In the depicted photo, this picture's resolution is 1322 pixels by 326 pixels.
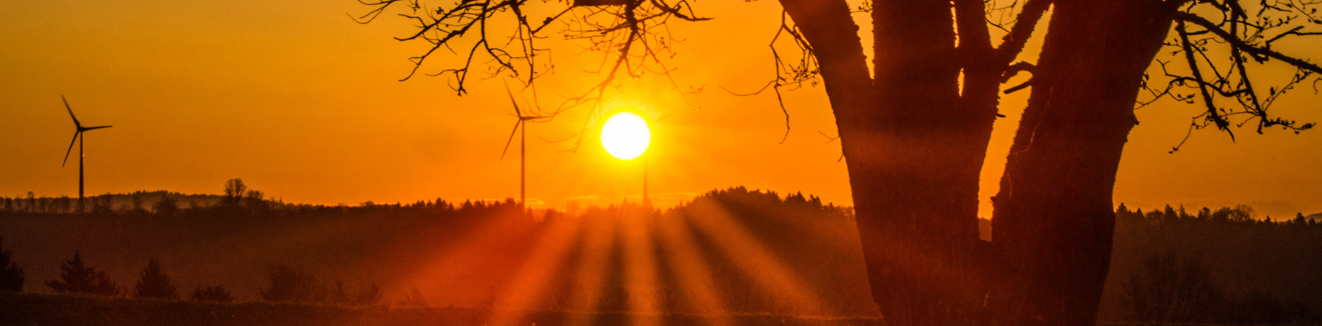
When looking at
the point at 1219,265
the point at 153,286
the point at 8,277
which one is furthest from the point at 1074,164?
the point at 1219,265

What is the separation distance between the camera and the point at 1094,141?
3965mm

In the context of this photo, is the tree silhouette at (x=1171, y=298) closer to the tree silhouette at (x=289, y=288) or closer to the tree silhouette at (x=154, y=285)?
the tree silhouette at (x=289, y=288)

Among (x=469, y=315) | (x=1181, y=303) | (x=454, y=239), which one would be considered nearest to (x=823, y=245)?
(x=1181, y=303)

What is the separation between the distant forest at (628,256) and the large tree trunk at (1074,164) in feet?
59.9

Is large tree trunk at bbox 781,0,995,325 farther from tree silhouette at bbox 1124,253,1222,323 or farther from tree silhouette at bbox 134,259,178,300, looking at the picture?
tree silhouette at bbox 1124,253,1222,323

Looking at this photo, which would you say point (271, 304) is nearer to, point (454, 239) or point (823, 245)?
point (823, 245)

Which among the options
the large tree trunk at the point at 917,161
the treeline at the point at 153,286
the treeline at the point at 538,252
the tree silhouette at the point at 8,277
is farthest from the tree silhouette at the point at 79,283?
the large tree trunk at the point at 917,161

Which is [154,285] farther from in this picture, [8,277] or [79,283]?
[8,277]

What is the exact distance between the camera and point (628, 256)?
175 feet

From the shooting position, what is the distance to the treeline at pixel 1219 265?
39.2 meters

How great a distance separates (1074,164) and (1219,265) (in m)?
72.8

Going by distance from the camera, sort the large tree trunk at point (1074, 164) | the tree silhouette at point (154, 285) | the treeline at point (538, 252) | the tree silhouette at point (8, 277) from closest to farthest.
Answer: the large tree trunk at point (1074, 164), the tree silhouette at point (8, 277), the tree silhouette at point (154, 285), the treeline at point (538, 252)

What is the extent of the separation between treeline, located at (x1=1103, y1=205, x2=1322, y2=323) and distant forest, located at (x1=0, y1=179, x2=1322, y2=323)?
177 mm

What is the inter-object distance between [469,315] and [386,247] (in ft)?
167
